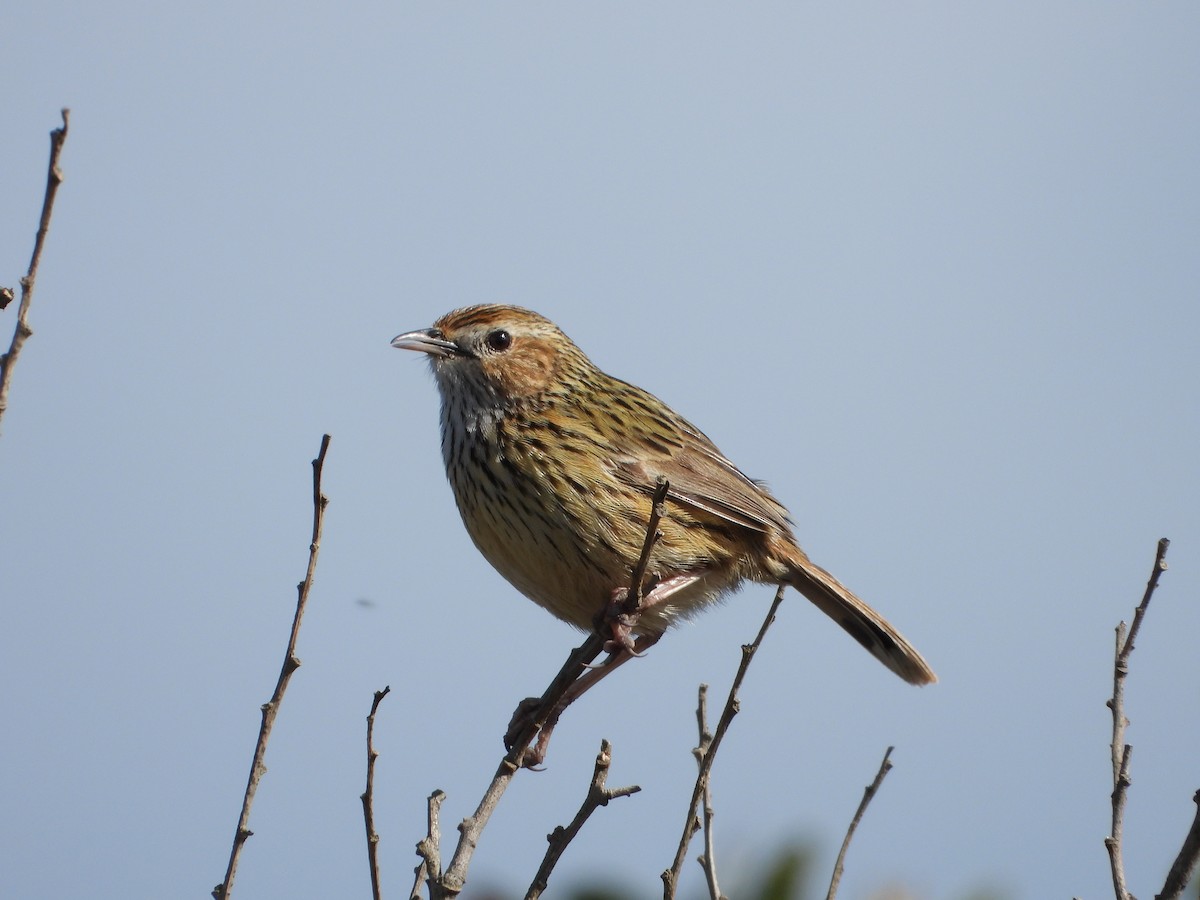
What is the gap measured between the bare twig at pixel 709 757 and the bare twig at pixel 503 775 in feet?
1.42

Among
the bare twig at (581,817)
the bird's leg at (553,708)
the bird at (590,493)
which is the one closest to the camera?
the bare twig at (581,817)

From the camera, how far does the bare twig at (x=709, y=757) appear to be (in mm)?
3709

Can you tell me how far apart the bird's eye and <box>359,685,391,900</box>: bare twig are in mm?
2970

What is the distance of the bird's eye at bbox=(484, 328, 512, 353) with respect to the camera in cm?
677

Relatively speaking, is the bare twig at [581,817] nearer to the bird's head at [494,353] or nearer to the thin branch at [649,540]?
the thin branch at [649,540]

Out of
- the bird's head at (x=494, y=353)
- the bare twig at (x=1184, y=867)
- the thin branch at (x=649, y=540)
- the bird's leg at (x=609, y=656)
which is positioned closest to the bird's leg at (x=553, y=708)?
the bird's leg at (x=609, y=656)

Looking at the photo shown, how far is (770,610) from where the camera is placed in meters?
4.42

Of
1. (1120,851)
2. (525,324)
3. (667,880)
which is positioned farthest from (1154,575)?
(525,324)

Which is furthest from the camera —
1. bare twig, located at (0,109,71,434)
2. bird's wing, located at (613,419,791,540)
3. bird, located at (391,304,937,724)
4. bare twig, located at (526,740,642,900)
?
bird's wing, located at (613,419,791,540)

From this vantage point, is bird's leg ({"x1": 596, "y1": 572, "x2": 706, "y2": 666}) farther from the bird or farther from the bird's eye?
the bird's eye

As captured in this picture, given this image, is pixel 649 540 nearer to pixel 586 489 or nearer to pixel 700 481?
pixel 586 489

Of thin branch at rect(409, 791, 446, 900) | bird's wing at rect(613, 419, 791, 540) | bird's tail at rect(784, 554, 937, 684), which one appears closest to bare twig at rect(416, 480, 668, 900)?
thin branch at rect(409, 791, 446, 900)

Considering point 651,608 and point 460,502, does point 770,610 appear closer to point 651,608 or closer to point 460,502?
point 651,608

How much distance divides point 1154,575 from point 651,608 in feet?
7.62
